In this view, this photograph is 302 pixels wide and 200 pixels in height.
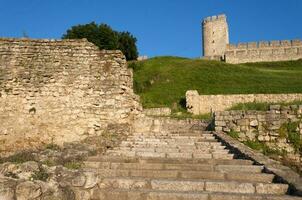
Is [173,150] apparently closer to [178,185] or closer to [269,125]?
[178,185]

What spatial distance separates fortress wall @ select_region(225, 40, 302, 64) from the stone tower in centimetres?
752

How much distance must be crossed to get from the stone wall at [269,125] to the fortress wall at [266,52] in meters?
47.2

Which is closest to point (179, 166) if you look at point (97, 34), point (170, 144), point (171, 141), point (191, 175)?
point (191, 175)

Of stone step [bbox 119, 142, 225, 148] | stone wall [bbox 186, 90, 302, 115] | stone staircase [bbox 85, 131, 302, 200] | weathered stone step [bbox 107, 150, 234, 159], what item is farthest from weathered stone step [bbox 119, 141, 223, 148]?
stone wall [bbox 186, 90, 302, 115]

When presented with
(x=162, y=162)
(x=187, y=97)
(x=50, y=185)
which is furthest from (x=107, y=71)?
(x=187, y=97)

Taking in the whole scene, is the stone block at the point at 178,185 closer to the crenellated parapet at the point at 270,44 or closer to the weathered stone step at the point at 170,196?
the weathered stone step at the point at 170,196

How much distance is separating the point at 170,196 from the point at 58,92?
24.0 feet

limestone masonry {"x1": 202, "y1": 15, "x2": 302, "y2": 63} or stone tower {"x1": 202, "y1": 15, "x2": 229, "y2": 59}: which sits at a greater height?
stone tower {"x1": 202, "y1": 15, "x2": 229, "y2": 59}

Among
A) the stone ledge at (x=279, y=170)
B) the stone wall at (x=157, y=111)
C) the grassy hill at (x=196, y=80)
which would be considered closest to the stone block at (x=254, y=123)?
the stone ledge at (x=279, y=170)

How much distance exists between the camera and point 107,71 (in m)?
11.8

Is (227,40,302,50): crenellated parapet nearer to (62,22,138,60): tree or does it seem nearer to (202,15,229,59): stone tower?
(202,15,229,59): stone tower

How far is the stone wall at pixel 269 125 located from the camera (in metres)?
11.2

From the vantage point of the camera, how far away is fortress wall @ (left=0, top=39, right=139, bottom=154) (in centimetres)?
1148

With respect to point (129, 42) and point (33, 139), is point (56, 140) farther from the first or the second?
point (129, 42)
